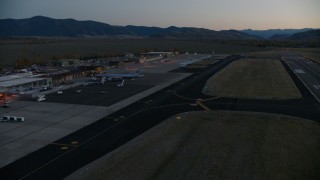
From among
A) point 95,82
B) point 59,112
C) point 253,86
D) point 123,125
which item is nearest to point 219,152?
point 123,125

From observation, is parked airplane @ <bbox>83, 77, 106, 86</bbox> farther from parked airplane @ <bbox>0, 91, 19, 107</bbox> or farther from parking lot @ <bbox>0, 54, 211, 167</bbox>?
parked airplane @ <bbox>0, 91, 19, 107</bbox>

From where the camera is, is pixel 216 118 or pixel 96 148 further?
pixel 216 118

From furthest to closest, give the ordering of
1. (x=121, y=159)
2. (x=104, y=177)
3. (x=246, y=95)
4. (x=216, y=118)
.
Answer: (x=246, y=95) < (x=216, y=118) < (x=121, y=159) < (x=104, y=177)

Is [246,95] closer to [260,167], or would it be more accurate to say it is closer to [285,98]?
[285,98]

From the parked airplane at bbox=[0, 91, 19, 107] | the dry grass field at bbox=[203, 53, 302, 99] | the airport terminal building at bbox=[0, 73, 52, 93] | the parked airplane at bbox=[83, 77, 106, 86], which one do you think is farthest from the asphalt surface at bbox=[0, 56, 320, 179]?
the airport terminal building at bbox=[0, 73, 52, 93]

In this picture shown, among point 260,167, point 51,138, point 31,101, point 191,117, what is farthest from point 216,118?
point 31,101

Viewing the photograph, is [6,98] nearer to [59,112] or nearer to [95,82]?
[59,112]

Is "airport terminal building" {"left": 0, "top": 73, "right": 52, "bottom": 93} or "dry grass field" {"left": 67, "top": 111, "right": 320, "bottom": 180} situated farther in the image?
"airport terminal building" {"left": 0, "top": 73, "right": 52, "bottom": 93}
